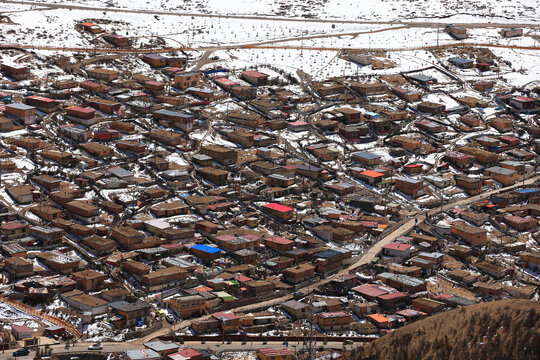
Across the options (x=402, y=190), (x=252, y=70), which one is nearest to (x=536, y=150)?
(x=402, y=190)

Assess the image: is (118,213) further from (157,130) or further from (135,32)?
(135,32)

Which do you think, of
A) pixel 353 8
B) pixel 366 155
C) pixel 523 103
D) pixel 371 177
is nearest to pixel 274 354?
pixel 371 177

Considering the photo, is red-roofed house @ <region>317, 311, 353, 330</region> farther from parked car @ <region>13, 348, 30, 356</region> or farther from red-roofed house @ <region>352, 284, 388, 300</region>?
parked car @ <region>13, 348, 30, 356</region>

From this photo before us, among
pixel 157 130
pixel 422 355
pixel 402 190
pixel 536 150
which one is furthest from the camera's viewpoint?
pixel 536 150

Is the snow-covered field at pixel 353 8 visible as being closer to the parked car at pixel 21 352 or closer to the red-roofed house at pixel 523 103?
the red-roofed house at pixel 523 103

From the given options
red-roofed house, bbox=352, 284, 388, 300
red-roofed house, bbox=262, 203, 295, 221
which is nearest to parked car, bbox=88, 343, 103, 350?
red-roofed house, bbox=352, 284, 388, 300

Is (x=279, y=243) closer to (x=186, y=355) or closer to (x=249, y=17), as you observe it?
(x=186, y=355)
